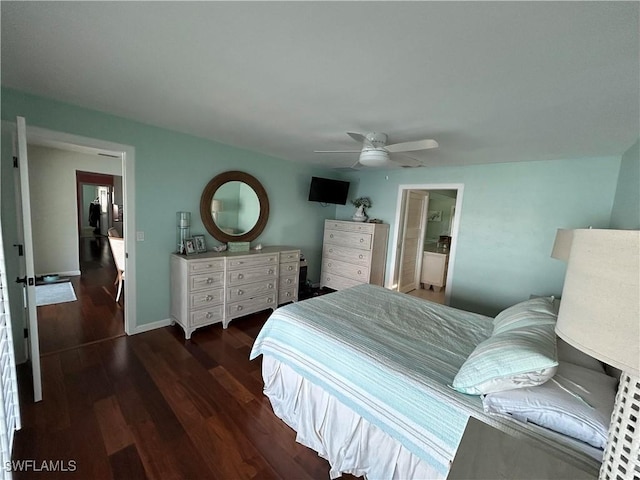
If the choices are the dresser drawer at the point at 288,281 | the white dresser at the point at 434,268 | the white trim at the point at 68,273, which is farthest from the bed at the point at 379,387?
the white trim at the point at 68,273

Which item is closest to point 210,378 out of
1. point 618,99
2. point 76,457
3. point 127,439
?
point 127,439

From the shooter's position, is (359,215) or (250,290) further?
(359,215)

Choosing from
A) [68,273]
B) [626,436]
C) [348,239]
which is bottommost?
[68,273]

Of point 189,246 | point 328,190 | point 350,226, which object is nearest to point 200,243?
point 189,246

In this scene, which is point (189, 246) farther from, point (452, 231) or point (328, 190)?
point (452, 231)

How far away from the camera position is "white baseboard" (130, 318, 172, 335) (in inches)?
117

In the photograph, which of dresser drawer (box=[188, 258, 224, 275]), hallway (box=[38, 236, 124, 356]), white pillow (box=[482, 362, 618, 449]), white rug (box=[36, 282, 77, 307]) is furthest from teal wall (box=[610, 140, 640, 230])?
white rug (box=[36, 282, 77, 307])

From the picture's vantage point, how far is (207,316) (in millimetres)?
3096

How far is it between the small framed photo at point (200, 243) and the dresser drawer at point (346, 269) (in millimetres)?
2234

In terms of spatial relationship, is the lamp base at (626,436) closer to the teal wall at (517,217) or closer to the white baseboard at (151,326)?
the teal wall at (517,217)

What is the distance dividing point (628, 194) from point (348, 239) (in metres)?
3.17

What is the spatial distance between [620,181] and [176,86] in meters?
4.13

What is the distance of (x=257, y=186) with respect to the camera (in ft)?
12.6

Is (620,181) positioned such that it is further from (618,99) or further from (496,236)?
(618,99)
